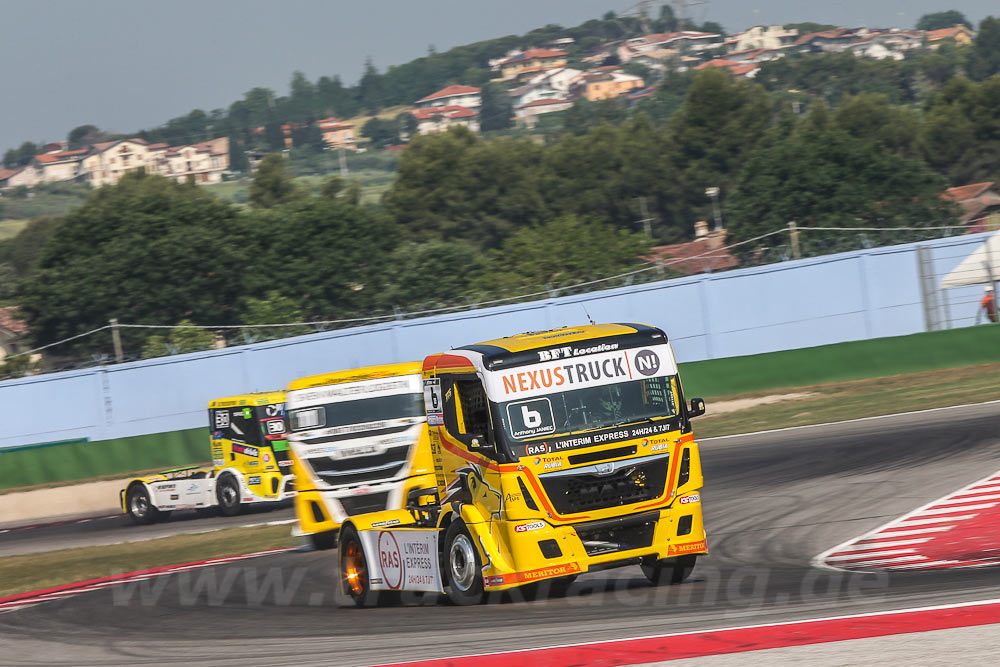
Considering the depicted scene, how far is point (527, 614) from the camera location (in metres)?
9.99

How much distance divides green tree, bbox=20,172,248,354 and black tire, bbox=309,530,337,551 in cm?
4894

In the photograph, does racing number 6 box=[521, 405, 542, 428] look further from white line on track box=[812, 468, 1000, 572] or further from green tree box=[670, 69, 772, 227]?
green tree box=[670, 69, 772, 227]

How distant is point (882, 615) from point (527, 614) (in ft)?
9.82

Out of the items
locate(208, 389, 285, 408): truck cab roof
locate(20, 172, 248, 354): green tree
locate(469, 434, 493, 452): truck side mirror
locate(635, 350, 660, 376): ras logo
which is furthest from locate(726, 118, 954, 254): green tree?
locate(469, 434, 493, 452): truck side mirror

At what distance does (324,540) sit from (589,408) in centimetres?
824

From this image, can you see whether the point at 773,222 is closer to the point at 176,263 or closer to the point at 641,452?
the point at 176,263

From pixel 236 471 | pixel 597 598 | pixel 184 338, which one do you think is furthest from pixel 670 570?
pixel 184 338

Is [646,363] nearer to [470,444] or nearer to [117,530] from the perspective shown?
[470,444]

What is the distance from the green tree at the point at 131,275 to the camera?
68062mm

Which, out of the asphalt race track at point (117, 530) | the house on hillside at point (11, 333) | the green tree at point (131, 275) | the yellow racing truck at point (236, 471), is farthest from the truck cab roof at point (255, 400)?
the house on hillside at point (11, 333)

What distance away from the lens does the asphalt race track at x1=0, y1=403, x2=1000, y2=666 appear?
29.5 ft

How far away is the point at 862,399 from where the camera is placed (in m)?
29.7

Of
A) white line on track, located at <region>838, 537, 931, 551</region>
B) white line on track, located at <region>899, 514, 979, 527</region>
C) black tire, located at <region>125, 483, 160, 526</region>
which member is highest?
white line on track, located at <region>838, 537, 931, 551</region>

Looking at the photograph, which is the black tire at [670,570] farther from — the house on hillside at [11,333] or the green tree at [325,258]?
the house on hillside at [11,333]
